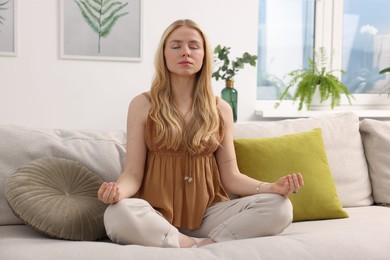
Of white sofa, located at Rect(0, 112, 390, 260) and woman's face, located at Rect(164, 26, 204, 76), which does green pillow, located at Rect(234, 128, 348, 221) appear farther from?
woman's face, located at Rect(164, 26, 204, 76)

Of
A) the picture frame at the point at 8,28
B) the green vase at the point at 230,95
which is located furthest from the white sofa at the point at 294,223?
the picture frame at the point at 8,28

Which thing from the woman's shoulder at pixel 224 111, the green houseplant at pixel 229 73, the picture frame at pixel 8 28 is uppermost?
the picture frame at pixel 8 28

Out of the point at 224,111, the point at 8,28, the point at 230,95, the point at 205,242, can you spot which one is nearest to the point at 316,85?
the point at 230,95

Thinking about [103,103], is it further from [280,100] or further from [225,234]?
[225,234]

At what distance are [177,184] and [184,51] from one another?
1.56ft

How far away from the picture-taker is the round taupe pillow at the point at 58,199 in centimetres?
177

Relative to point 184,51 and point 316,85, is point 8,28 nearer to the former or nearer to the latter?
point 184,51

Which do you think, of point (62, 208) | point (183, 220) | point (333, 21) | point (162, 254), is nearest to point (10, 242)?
point (62, 208)

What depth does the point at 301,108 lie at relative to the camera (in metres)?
3.62

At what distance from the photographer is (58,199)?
1845 mm

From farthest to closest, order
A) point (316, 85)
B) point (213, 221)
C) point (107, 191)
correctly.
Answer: point (316, 85)
point (213, 221)
point (107, 191)

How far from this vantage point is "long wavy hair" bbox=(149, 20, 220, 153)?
6.64 ft

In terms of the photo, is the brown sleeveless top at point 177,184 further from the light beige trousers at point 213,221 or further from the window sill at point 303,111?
the window sill at point 303,111

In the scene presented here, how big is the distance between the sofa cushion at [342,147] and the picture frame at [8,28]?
1.35 metres
